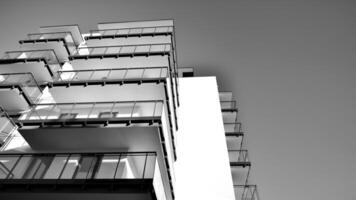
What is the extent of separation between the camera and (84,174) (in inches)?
376

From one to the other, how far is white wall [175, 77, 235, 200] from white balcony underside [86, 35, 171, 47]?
9.18ft

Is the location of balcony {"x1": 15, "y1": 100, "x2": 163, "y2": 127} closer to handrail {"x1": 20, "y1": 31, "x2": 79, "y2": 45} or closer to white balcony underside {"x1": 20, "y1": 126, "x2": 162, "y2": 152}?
white balcony underside {"x1": 20, "y1": 126, "x2": 162, "y2": 152}

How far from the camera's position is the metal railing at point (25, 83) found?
14609 mm

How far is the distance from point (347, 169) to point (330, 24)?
9.60 metres

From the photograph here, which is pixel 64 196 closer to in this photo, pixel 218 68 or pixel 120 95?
pixel 120 95

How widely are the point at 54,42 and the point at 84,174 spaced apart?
11.9 m

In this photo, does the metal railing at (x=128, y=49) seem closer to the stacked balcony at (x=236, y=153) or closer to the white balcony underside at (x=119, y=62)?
the white balcony underside at (x=119, y=62)

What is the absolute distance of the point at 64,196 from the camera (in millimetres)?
7875

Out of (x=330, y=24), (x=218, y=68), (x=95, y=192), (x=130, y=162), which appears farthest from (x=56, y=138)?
(x=330, y=24)

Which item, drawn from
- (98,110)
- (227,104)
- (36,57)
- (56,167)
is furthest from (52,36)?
(56,167)

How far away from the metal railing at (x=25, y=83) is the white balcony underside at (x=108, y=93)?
1.97m

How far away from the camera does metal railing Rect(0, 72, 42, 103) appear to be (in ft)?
47.9

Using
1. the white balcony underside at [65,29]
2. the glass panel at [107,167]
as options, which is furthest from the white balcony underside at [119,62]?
the glass panel at [107,167]

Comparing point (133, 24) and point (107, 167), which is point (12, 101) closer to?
point (107, 167)
